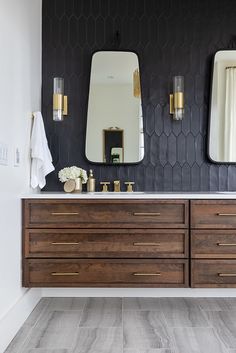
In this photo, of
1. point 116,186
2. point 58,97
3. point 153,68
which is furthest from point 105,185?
point 153,68

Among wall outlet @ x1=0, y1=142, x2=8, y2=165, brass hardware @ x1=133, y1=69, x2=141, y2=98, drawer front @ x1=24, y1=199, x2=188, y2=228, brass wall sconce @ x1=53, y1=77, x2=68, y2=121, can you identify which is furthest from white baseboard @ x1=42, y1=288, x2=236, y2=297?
brass hardware @ x1=133, y1=69, x2=141, y2=98

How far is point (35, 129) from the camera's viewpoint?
2.77 m

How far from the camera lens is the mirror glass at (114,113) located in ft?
10.1

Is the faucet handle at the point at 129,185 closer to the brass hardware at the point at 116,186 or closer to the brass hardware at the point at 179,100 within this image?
the brass hardware at the point at 116,186

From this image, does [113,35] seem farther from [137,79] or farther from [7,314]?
[7,314]

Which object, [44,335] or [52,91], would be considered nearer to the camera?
[44,335]

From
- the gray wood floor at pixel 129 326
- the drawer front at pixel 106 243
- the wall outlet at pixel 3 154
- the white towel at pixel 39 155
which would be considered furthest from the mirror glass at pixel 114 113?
the gray wood floor at pixel 129 326

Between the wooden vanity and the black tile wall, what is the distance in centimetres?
61

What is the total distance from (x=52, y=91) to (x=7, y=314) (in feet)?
5.94

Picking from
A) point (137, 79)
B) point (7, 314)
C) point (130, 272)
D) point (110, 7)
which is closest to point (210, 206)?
point (130, 272)

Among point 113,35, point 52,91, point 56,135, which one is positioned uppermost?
Answer: point 113,35

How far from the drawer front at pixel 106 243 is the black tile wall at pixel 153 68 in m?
0.66

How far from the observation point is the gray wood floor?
2049mm

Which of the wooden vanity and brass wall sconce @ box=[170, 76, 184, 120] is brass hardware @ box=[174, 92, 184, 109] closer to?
brass wall sconce @ box=[170, 76, 184, 120]
